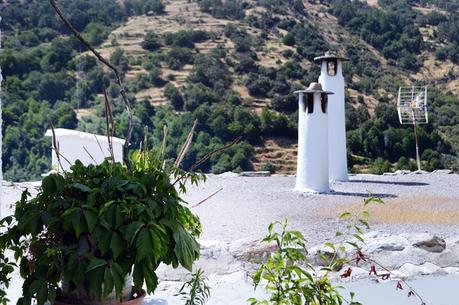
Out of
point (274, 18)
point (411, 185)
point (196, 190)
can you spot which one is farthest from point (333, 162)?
point (274, 18)

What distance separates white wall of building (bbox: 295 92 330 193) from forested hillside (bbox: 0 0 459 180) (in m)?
7.80

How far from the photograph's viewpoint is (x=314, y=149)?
10.0 m

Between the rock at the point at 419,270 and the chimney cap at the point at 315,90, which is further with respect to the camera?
the chimney cap at the point at 315,90

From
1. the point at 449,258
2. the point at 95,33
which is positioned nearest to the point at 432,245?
the point at 449,258

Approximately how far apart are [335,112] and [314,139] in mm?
1444

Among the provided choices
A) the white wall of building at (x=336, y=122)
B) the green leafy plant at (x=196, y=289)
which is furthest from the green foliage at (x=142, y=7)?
the green leafy plant at (x=196, y=289)

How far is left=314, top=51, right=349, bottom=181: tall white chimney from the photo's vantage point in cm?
1105

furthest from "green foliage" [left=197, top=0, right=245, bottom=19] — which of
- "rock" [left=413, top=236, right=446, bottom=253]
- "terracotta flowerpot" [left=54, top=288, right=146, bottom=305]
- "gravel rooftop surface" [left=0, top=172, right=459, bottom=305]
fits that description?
"terracotta flowerpot" [left=54, top=288, right=146, bottom=305]

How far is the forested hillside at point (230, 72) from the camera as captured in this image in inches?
788

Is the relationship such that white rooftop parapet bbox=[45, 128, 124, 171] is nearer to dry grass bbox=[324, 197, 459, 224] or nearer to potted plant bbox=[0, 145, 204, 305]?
dry grass bbox=[324, 197, 459, 224]

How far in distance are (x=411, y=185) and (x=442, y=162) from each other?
8421mm

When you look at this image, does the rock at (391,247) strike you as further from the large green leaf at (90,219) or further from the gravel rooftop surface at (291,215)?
the large green leaf at (90,219)

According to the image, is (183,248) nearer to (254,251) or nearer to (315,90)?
(254,251)

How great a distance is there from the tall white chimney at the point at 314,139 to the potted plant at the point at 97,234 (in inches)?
300
